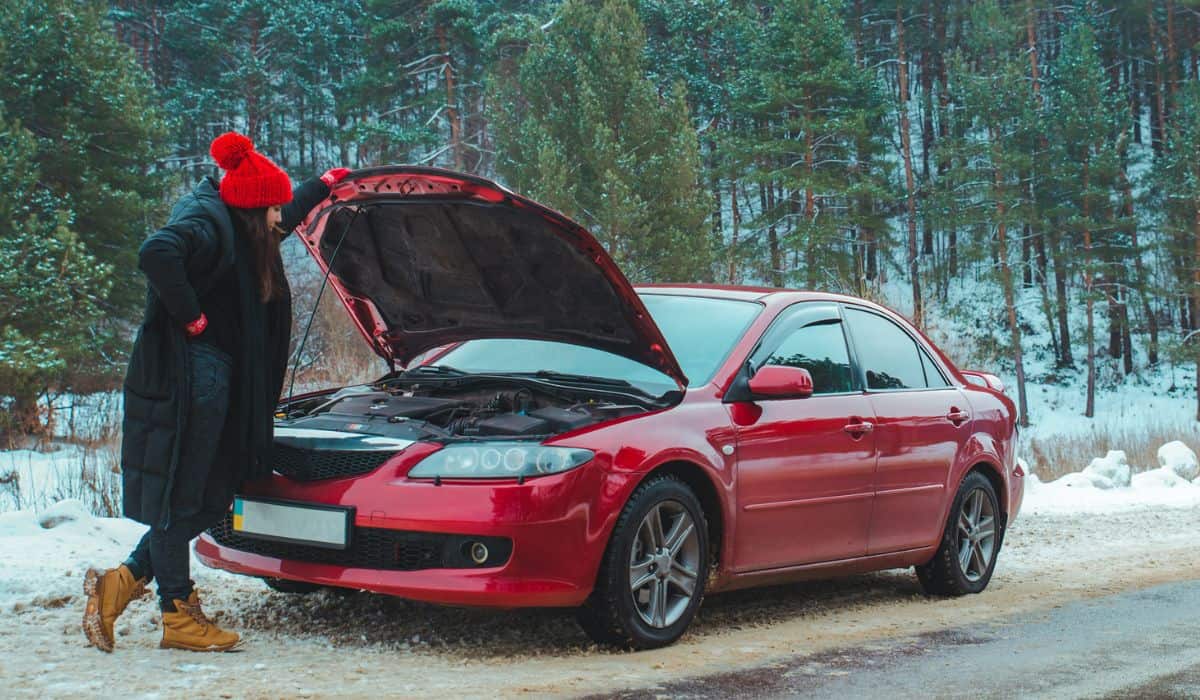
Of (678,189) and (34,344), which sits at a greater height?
(678,189)

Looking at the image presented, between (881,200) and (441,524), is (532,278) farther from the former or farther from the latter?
(881,200)

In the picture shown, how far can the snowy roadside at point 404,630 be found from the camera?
14.6 ft

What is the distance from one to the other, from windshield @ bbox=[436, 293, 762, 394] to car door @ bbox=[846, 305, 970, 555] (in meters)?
0.88

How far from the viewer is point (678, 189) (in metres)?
31.8

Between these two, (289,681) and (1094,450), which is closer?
(289,681)

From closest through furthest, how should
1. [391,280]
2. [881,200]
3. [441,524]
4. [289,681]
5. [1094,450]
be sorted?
1. [289,681]
2. [441,524]
3. [391,280]
4. [1094,450]
5. [881,200]

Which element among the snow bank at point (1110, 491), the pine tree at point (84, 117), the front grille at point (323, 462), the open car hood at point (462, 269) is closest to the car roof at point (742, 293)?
the open car hood at point (462, 269)

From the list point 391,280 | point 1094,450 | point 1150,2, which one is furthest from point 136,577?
point 1150,2

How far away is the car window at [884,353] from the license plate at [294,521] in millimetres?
2901

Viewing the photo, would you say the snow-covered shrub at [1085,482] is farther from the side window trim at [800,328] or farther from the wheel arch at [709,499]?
the wheel arch at [709,499]

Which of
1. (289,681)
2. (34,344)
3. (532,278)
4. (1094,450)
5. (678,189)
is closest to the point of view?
(289,681)

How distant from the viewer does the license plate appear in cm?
500

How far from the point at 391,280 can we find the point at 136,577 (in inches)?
81.6

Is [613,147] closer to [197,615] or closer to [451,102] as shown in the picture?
[451,102]
